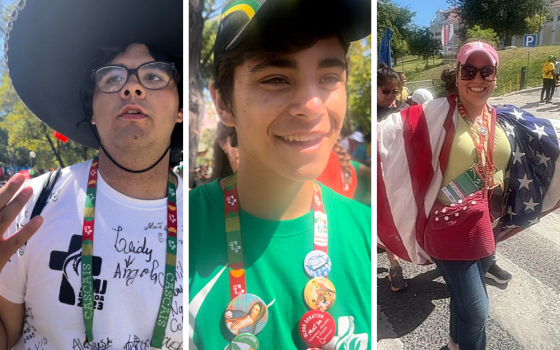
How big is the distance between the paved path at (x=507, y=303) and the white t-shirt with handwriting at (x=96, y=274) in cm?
110

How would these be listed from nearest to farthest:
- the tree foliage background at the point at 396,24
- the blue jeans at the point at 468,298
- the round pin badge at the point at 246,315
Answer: the round pin badge at the point at 246,315
the tree foliage background at the point at 396,24
the blue jeans at the point at 468,298

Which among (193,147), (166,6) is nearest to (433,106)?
(193,147)

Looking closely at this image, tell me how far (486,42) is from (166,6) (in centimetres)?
143

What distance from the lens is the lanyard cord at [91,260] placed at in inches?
65.4

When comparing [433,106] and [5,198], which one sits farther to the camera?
[433,106]

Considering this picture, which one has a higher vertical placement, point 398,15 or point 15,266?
point 398,15

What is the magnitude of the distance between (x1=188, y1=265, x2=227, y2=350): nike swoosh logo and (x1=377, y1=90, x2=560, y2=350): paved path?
33.0 inches

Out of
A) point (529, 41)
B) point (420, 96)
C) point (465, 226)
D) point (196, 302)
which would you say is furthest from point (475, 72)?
point (196, 302)

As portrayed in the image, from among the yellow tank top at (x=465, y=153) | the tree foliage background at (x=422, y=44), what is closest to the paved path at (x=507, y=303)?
the yellow tank top at (x=465, y=153)

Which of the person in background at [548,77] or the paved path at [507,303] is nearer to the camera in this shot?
the person in background at [548,77]

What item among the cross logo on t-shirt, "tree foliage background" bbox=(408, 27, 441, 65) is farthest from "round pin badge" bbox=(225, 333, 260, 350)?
"tree foliage background" bbox=(408, 27, 441, 65)

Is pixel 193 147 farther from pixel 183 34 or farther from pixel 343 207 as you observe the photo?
pixel 343 207

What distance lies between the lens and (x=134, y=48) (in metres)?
1.68

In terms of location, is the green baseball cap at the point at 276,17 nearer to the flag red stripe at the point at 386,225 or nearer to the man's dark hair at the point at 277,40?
the man's dark hair at the point at 277,40
